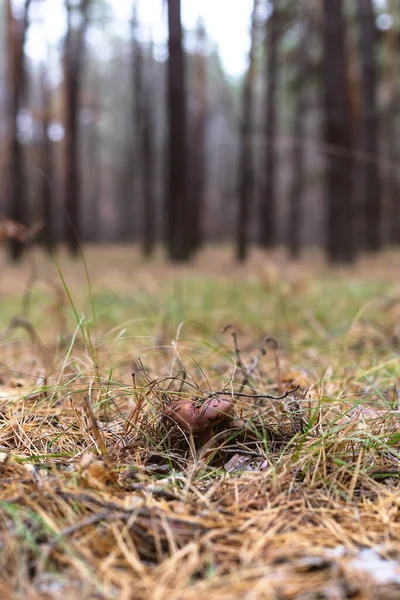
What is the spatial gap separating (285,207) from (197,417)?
41.3 metres

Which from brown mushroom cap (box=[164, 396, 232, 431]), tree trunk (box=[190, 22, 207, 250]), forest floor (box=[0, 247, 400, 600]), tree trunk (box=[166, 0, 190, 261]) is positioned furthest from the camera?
tree trunk (box=[190, 22, 207, 250])

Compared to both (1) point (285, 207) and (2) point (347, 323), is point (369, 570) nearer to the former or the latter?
(2) point (347, 323)

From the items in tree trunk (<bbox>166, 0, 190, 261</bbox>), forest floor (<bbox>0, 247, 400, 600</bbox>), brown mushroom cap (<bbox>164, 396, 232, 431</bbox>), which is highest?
tree trunk (<bbox>166, 0, 190, 261</bbox>)

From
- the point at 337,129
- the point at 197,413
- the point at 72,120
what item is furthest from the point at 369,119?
the point at 197,413

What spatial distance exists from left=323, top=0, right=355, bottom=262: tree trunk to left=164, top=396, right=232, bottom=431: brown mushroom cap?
790cm

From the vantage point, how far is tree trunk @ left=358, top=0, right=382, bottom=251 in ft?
36.6

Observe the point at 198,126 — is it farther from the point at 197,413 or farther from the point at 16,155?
the point at 197,413

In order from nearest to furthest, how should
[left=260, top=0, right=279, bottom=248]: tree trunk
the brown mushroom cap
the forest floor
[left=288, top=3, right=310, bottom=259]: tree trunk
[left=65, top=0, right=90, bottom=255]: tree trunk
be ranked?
the forest floor < the brown mushroom cap < [left=260, top=0, right=279, bottom=248]: tree trunk < [left=65, top=0, right=90, bottom=255]: tree trunk < [left=288, top=3, right=310, bottom=259]: tree trunk

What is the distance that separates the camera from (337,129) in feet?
28.8

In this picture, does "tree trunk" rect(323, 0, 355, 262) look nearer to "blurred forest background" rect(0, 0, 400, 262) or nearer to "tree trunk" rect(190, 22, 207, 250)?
"blurred forest background" rect(0, 0, 400, 262)

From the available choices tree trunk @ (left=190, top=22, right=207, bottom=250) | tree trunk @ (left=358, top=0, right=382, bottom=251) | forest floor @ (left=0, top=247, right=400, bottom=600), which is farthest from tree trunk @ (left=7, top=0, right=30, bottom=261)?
forest floor @ (left=0, top=247, right=400, bottom=600)

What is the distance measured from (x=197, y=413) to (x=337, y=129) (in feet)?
27.6

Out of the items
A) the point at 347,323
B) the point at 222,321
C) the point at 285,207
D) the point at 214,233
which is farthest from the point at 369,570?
the point at 285,207

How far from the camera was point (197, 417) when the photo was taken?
129cm
